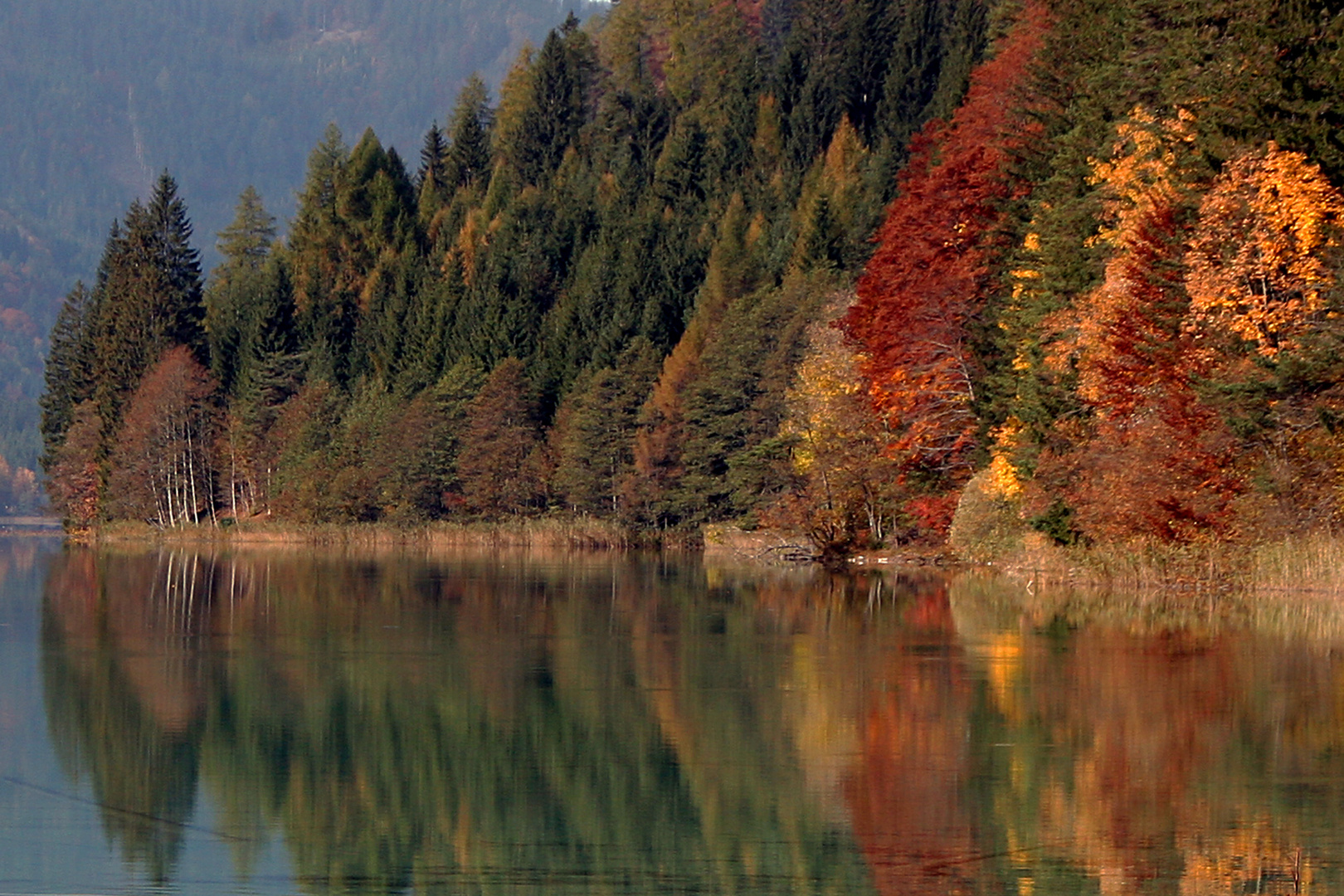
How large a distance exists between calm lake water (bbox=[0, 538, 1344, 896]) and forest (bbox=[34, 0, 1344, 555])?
7.58m

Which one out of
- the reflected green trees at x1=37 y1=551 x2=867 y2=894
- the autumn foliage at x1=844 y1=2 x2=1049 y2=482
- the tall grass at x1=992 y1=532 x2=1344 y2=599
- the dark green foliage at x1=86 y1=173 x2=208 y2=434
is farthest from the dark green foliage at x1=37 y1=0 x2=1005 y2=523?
the reflected green trees at x1=37 y1=551 x2=867 y2=894

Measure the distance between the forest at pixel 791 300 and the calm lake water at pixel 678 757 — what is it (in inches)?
299

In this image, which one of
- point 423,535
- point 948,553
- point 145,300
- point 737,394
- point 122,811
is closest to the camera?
point 122,811

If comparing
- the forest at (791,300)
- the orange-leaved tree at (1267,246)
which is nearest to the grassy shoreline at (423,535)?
the forest at (791,300)

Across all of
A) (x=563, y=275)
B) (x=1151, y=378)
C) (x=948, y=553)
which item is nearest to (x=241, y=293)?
(x=563, y=275)

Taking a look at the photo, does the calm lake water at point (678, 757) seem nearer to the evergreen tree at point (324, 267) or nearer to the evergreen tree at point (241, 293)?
the evergreen tree at point (324, 267)

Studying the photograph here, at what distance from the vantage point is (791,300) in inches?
3221

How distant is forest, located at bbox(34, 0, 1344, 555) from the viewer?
35.2 meters

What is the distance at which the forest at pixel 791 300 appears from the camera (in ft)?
116

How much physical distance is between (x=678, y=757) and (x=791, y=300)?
221 ft

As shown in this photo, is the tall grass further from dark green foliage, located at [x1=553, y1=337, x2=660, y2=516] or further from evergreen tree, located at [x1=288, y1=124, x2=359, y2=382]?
evergreen tree, located at [x1=288, y1=124, x2=359, y2=382]

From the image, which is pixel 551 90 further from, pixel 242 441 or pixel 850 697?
pixel 850 697

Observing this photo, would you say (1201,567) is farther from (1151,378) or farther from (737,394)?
(737,394)

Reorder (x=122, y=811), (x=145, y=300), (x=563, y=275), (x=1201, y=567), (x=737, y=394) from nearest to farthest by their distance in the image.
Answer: (x=122, y=811) → (x=1201, y=567) → (x=737, y=394) → (x=563, y=275) → (x=145, y=300)
